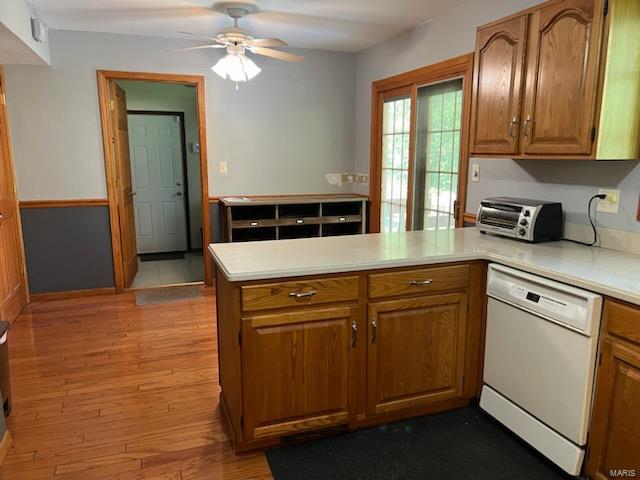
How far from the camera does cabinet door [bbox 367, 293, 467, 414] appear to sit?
7.26 feet

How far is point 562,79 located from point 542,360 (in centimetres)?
131

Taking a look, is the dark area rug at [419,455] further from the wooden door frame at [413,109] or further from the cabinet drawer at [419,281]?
the wooden door frame at [413,109]

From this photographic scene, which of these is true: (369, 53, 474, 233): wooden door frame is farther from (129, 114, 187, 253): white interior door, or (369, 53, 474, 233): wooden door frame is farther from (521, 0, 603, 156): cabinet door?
(129, 114, 187, 253): white interior door

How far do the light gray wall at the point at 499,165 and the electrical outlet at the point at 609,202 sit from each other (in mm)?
25

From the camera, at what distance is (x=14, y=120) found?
158 inches

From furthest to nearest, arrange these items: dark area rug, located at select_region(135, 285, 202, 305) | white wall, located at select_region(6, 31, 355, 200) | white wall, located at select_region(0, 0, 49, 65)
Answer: dark area rug, located at select_region(135, 285, 202, 305)
white wall, located at select_region(6, 31, 355, 200)
white wall, located at select_region(0, 0, 49, 65)

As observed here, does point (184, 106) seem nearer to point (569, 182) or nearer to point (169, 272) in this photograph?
point (169, 272)

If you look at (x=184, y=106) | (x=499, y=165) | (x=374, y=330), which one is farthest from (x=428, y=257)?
(x=184, y=106)

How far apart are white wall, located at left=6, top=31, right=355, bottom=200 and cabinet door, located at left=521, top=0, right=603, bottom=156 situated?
9.48ft

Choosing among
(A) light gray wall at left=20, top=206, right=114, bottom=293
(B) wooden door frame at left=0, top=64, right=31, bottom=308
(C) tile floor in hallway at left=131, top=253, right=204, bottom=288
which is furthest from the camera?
(C) tile floor in hallway at left=131, top=253, right=204, bottom=288

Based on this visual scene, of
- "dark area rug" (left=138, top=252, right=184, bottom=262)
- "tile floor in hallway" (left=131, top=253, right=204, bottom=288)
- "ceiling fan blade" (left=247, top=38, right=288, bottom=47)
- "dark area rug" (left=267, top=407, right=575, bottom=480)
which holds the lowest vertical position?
"dark area rug" (left=267, top=407, right=575, bottom=480)

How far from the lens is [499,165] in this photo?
3.06 metres

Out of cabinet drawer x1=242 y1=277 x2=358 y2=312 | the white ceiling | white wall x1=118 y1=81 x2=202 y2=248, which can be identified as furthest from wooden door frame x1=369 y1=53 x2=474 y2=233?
white wall x1=118 y1=81 x2=202 y2=248

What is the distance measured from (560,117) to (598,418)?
4.42 ft
